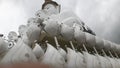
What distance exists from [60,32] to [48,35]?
52 cm

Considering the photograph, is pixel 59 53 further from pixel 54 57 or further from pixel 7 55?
pixel 7 55

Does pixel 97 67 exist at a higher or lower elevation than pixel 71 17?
lower

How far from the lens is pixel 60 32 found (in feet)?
27.2

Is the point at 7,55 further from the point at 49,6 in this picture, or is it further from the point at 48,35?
the point at 49,6

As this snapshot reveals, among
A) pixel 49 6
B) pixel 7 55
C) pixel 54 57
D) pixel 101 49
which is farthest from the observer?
pixel 49 6

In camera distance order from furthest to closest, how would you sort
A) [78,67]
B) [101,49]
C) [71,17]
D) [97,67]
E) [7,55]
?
[71,17] → [101,49] → [97,67] → [78,67] → [7,55]

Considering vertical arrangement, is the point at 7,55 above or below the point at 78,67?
above

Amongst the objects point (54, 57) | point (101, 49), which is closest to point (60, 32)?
point (54, 57)

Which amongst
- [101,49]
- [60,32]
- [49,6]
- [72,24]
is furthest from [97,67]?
[49,6]

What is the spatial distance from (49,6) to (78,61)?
6.70 m

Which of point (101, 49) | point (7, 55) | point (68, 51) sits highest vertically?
point (7, 55)

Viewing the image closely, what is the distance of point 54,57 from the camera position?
657 centimetres

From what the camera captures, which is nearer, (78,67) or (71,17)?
(78,67)

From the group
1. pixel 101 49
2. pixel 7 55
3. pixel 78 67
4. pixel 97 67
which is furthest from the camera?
pixel 101 49
